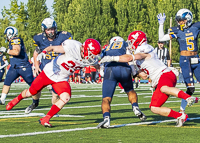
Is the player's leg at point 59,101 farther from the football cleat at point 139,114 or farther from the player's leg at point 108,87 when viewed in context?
the football cleat at point 139,114

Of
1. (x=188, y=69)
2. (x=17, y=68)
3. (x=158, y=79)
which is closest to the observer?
(x=158, y=79)

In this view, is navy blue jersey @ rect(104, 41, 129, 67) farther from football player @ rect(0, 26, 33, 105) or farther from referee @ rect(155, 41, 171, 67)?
A: referee @ rect(155, 41, 171, 67)

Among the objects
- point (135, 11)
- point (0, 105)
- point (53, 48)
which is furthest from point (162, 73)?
point (135, 11)

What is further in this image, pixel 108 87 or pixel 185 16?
pixel 185 16

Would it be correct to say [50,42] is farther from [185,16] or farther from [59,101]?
[185,16]

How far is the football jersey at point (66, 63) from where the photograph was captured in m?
6.55

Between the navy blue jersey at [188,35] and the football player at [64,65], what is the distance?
237 centimetres

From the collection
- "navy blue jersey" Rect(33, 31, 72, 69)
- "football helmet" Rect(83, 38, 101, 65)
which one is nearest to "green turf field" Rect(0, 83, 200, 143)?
"football helmet" Rect(83, 38, 101, 65)

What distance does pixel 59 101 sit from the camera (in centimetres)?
664

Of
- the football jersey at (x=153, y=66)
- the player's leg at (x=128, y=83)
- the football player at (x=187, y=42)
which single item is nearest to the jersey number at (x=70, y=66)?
the player's leg at (x=128, y=83)

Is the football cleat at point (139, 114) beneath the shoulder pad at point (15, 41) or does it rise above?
beneath

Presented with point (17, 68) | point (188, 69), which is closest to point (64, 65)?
point (188, 69)

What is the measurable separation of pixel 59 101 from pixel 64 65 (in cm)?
60

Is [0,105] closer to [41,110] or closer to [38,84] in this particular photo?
[41,110]
